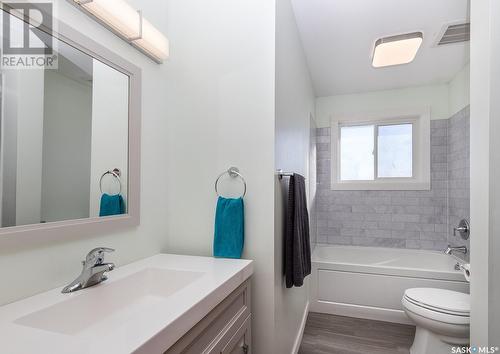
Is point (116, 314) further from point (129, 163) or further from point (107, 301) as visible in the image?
point (129, 163)

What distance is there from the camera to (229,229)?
1.42 metres

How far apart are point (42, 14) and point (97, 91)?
0.31m

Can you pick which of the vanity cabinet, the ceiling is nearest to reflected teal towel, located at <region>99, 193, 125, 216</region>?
the vanity cabinet

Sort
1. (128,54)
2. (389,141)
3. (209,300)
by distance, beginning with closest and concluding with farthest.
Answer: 1. (209,300)
2. (128,54)
3. (389,141)

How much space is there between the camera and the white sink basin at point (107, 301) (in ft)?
2.70

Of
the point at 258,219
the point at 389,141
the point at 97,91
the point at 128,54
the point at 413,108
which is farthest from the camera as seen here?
the point at 389,141

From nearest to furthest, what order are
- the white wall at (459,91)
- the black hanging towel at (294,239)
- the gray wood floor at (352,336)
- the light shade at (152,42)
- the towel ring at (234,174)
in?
the light shade at (152,42)
the towel ring at (234,174)
the black hanging towel at (294,239)
the gray wood floor at (352,336)
the white wall at (459,91)

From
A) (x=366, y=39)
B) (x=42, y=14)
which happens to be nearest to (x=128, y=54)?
(x=42, y=14)

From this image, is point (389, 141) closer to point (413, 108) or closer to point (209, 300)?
point (413, 108)

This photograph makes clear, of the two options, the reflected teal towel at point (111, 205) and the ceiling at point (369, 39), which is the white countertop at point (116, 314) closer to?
the reflected teal towel at point (111, 205)

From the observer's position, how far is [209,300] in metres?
0.92

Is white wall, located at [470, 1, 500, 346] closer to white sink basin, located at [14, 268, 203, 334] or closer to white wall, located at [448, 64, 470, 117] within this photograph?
white sink basin, located at [14, 268, 203, 334]

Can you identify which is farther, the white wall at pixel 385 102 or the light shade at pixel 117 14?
the white wall at pixel 385 102

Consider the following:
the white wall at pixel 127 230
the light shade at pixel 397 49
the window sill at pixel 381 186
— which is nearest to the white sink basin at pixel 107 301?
the white wall at pixel 127 230
